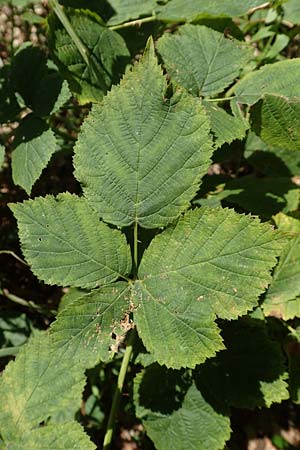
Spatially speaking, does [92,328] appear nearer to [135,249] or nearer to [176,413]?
[135,249]

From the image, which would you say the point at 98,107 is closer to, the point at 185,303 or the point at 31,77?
the point at 185,303

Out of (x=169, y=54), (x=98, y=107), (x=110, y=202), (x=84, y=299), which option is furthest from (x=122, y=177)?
(x=169, y=54)

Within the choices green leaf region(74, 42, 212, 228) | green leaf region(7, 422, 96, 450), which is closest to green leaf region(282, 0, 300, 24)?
green leaf region(74, 42, 212, 228)

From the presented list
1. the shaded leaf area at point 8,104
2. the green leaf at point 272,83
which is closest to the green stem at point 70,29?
the shaded leaf area at point 8,104

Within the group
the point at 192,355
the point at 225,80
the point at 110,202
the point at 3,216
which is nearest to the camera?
the point at 192,355

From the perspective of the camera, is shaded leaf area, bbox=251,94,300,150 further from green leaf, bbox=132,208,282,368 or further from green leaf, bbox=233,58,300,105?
green leaf, bbox=132,208,282,368
